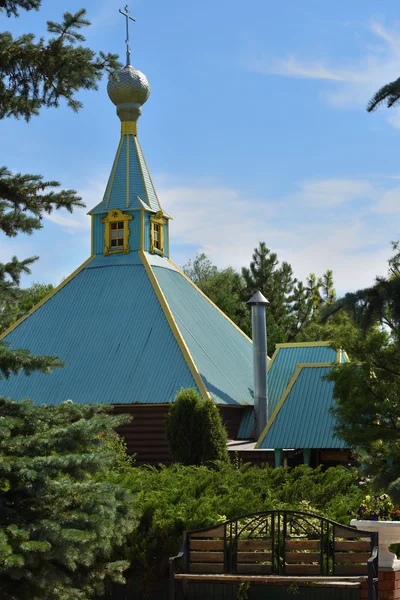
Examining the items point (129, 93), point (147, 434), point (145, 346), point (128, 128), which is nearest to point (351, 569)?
point (147, 434)

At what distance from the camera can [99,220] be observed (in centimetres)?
3173

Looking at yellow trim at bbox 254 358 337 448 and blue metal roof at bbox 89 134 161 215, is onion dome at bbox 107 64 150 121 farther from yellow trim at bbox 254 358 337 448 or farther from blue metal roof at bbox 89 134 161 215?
yellow trim at bbox 254 358 337 448

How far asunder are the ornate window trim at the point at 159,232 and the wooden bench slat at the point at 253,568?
20445 millimetres

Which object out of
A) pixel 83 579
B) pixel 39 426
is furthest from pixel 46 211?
pixel 83 579

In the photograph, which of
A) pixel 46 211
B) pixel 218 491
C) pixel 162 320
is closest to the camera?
pixel 46 211

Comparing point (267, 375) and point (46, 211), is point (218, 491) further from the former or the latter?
point (267, 375)

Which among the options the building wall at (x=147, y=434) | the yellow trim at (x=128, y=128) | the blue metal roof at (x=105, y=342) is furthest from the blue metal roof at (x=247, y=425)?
the yellow trim at (x=128, y=128)

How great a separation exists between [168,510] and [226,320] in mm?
19344

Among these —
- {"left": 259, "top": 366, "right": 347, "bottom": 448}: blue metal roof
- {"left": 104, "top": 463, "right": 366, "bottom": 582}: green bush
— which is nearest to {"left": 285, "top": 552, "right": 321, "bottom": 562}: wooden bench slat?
{"left": 104, "top": 463, "right": 366, "bottom": 582}: green bush

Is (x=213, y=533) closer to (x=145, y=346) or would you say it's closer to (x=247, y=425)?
(x=145, y=346)

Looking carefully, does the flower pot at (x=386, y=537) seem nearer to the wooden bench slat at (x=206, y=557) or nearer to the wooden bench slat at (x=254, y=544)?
the wooden bench slat at (x=254, y=544)

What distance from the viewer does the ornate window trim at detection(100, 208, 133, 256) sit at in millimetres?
30767

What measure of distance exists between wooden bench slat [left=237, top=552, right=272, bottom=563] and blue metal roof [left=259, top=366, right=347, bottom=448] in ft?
40.7

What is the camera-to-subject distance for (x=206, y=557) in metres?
11.2
